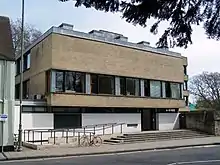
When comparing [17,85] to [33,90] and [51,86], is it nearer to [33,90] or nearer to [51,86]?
[33,90]

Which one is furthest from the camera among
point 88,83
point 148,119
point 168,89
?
point 168,89

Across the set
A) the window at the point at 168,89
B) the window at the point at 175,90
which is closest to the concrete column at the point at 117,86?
the window at the point at 168,89

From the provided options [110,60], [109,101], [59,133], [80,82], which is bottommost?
[59,133]

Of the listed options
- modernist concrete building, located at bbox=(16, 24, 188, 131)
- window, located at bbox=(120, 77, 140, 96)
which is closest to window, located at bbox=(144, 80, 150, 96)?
modernist concrete building, located at bbox=(16, 24, 188, 131)

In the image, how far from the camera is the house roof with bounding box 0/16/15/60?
2114 cm

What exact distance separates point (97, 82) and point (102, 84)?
0.64 metres

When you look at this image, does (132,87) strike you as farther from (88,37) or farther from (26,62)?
(26,62)

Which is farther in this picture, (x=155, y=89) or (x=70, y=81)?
(x=155, y=89)

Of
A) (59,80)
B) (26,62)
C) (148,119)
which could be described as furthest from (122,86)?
A: (26,62)

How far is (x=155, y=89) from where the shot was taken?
34.6 metres

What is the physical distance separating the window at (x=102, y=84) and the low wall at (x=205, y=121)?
9981 millimetres

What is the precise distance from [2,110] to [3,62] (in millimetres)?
2854

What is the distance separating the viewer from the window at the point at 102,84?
29.6 metres

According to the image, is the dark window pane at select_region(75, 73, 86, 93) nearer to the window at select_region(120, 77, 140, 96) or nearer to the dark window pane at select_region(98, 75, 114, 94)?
A: the dark window pane at select_region(98, 75, 114, 94)
